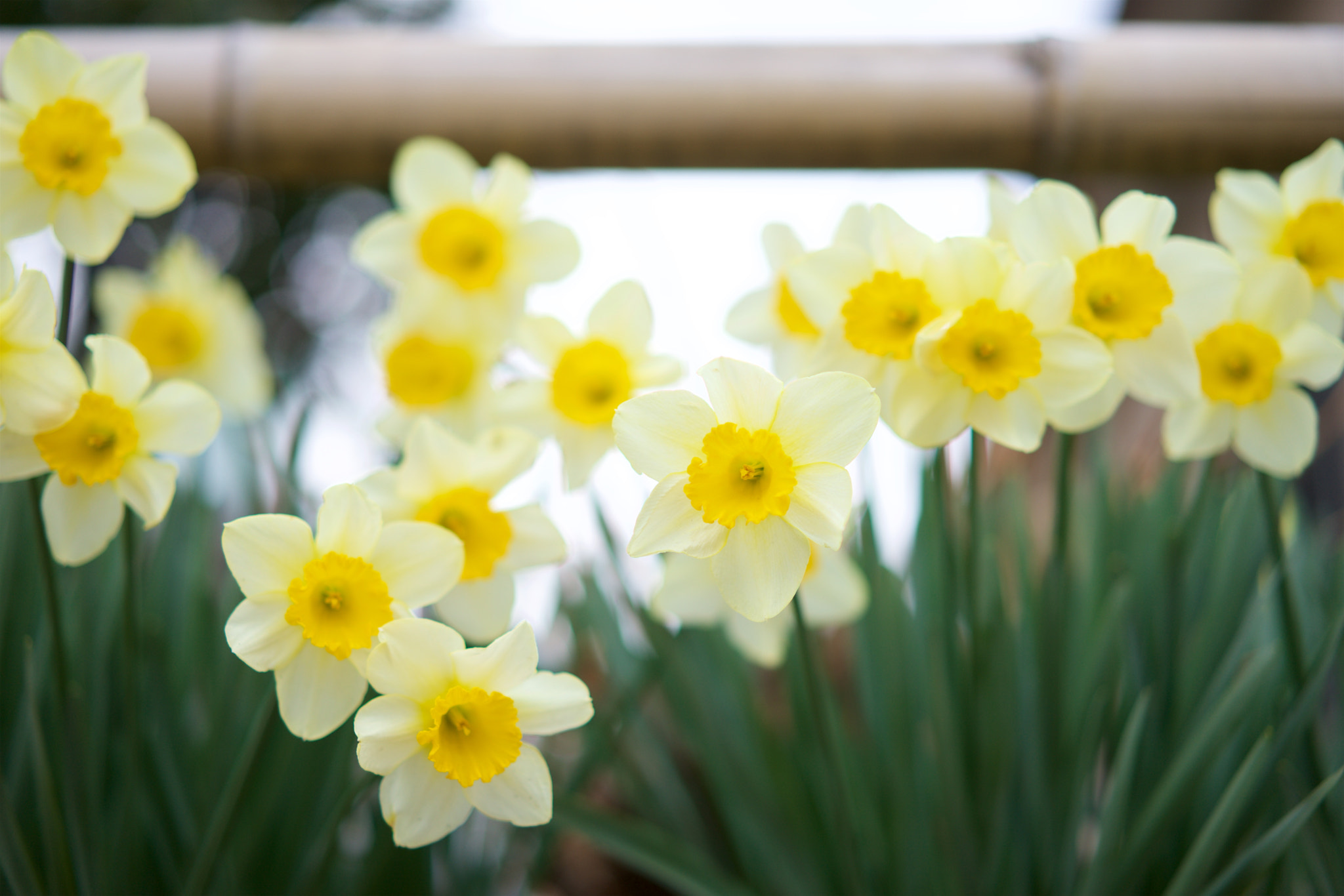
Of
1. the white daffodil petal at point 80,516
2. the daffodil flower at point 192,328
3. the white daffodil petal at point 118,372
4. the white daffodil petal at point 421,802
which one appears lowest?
the daffodil flower at point 192,328

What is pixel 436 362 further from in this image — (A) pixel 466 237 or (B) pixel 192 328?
(B) pixel 192 328

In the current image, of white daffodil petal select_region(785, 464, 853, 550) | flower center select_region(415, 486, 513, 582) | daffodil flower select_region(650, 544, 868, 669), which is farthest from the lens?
daffodil flower select_region(650, 544, 868, 669)

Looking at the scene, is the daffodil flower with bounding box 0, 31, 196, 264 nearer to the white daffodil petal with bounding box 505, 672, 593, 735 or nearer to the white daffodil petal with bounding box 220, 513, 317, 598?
the white daffodil petal with bounding box 220, 513, 317, 598

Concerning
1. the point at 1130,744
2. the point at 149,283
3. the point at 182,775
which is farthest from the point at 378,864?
the point at 149,283

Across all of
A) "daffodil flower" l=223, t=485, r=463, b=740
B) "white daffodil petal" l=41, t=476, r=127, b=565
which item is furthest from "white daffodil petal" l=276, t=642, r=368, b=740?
"white daffodil petal" l=41, t=476, r=127, b=565

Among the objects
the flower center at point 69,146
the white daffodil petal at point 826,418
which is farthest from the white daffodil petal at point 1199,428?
the flower center at point 69,146

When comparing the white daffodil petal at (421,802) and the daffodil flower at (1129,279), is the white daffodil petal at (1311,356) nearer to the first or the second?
the daffodil flower at (1129,279)
